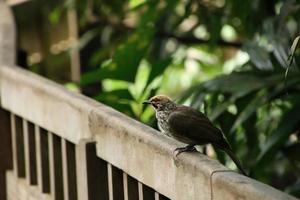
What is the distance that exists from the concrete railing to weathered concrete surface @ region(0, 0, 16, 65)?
13 mm

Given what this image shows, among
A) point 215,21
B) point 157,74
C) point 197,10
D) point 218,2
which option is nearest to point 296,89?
point 157,74

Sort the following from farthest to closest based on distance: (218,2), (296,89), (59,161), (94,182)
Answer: (218,2)
(296,89)
(59,161)
(94,182)

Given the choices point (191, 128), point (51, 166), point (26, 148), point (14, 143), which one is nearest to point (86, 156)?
point (191, 128)

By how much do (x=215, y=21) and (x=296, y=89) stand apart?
1.06 m

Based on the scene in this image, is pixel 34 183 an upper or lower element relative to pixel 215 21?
lower

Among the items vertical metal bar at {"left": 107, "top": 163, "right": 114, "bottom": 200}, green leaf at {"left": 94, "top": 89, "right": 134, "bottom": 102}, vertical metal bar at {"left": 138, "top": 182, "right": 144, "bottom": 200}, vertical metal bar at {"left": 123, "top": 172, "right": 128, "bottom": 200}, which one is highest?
vertical metal bar at {"left": 138, "top": 182, "right": 144, "bottom": 200}

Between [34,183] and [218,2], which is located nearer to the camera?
[34,183]

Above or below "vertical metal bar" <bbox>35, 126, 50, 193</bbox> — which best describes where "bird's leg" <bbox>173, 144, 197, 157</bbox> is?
above

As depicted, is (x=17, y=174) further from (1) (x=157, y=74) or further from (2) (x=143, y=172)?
(2) (x=143, y=172)

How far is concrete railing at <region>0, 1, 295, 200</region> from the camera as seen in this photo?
9.43ft

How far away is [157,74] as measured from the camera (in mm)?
5031

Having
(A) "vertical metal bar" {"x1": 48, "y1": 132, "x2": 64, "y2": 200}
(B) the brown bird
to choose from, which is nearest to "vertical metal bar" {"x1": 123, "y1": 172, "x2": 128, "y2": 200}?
(B) the brown bird

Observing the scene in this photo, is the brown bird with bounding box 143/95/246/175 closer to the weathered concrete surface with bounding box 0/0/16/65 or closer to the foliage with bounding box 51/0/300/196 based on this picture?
the foliage with bounding box 51/0/300/196

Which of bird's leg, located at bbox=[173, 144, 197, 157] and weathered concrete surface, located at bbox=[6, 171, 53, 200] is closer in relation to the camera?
bird's leg, located at bbox=[173, 144, 197, 157]
